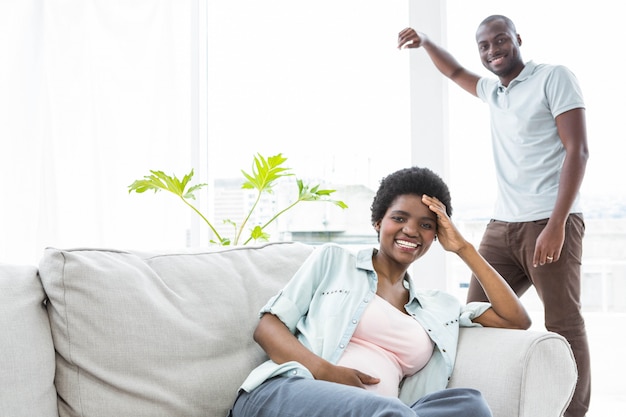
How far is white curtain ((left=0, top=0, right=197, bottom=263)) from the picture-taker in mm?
3023

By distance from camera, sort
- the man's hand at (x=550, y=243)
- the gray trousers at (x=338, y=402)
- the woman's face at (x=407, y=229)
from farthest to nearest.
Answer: the man's hand at (x=550, y=243)
the woman's face at (x=407, y=229)
the gray trousers at (x=338, y=402)

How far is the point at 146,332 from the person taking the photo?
1529 mm

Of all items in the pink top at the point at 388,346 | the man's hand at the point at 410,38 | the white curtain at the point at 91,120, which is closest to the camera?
the pink top at the point at 388,346

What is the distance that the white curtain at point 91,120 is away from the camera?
9.92 feet

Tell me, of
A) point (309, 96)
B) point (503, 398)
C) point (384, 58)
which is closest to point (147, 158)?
point (309, 96)

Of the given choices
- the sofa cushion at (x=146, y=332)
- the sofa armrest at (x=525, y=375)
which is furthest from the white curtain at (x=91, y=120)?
the sofa armrest at (x=525, y=375)

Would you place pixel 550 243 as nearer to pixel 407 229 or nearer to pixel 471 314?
pixel 471 314

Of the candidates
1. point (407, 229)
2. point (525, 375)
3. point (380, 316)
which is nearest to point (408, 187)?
point (407, 229)

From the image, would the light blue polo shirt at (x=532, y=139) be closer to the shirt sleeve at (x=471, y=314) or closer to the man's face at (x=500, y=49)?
the man's face at (x=500, y=49)

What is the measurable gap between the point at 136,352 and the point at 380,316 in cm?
59

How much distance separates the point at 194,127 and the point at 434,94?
1.31m

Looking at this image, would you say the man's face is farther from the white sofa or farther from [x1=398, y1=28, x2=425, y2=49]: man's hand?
the white sofa

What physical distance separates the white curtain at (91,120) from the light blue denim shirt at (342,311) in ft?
6.02

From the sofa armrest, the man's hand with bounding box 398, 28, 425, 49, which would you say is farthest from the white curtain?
the sofa armrest
